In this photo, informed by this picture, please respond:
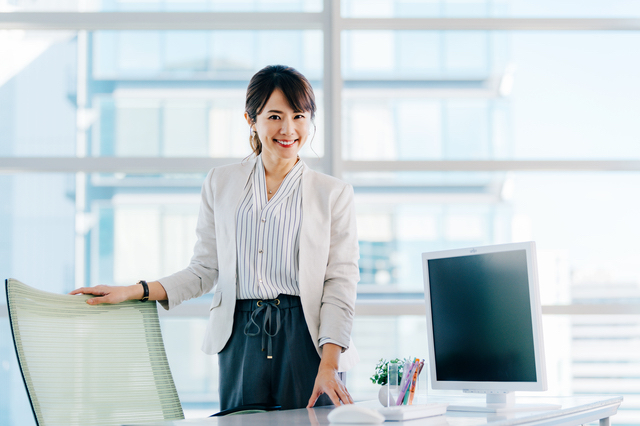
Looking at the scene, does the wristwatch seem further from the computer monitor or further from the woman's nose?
the computer monitor

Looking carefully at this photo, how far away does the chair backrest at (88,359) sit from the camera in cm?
160

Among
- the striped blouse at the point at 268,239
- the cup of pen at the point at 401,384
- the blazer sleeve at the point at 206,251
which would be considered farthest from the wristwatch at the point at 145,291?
the cup of pen at the point at 401,384

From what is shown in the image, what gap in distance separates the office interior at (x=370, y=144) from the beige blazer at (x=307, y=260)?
1134 mm

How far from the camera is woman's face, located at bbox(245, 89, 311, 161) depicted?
189 cm

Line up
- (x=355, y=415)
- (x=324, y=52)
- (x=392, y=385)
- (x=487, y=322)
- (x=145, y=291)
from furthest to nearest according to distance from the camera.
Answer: (x=324, y=52) < (x=145, y=291) < (x=487, y=322) < (x=392, y=385) < (x=355, y=415)

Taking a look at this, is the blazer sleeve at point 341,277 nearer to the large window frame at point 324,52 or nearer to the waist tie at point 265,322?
the waist tie at point 265,322

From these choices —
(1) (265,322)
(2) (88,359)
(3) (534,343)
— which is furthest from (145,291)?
(3) (534,343)

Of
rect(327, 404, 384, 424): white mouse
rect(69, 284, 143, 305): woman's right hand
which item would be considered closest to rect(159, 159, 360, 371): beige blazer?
rect(69, 284, 143, 305): woman's right hand

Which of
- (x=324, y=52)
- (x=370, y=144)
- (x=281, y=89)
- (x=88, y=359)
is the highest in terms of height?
(x=324, y=52)

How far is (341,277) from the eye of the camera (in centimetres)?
189

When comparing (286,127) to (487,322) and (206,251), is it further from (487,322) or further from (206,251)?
(487,322)

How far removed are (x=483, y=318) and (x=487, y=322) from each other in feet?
0.05

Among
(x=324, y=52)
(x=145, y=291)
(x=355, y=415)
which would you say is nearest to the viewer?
(x=355, y=415)

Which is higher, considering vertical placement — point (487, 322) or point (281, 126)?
point (281, 126)
